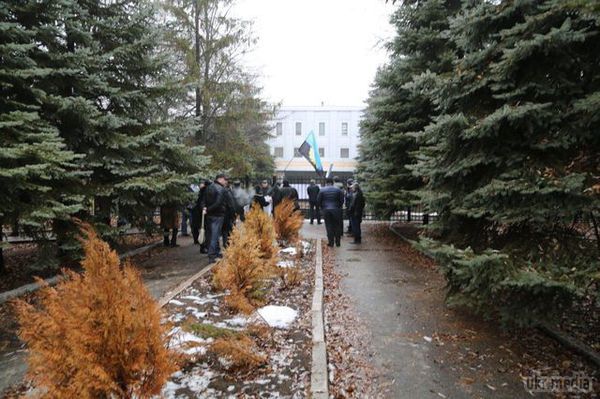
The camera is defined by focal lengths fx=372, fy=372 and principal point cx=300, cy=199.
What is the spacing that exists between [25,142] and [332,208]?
781 cm

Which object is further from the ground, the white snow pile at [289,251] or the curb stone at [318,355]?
the white snow pile at [289,251]

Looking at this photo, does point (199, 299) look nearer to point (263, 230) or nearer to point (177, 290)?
point (177, 290)

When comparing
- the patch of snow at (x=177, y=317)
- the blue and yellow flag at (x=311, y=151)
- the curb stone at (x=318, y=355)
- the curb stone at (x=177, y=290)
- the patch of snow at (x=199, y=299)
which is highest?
the blue and yellow flag at (x=311, y=151)

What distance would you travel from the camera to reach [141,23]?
9367mm

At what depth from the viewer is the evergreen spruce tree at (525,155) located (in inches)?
164

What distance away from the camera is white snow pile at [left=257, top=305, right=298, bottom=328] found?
5.26m

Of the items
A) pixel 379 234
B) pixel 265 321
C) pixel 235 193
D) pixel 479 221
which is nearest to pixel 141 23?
pixel 235 193

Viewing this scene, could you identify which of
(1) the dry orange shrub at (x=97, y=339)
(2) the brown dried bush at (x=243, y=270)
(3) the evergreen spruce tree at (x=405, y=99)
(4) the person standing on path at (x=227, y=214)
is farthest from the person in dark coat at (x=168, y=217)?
(1) the dry orange shrub at (x=97, y=339)

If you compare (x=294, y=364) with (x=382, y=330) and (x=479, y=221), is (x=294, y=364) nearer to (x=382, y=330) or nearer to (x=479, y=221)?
(x=382, y=330)

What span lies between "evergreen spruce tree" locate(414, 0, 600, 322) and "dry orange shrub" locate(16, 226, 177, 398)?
323cm

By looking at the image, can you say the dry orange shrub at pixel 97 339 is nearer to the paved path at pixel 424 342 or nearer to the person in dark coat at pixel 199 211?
the paved path at pixel 424 342

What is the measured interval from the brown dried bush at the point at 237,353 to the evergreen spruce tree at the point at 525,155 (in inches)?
96.3

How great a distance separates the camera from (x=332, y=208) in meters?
11.6

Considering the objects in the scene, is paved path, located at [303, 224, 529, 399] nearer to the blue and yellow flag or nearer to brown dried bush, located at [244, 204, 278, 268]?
brown dried bush, located at [244, 204, 278, 268]
